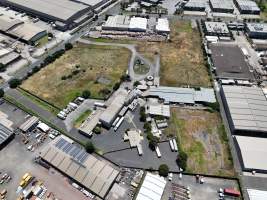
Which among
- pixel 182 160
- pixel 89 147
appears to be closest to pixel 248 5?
pixel 182 160

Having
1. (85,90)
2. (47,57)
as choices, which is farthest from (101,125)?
(47,57)

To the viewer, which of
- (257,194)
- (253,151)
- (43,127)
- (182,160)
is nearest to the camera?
(257,194)

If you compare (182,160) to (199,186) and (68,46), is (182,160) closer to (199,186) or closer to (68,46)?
(199,186)

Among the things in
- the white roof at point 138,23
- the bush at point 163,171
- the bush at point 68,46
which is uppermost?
the white roof at point 138,23

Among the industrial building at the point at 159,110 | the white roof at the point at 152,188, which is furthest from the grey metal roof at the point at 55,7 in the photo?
the white roof at the point at 152,188

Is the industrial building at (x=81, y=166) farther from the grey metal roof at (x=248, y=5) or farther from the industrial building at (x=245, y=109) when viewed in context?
the grey metal roof at (x=248, y=5)
